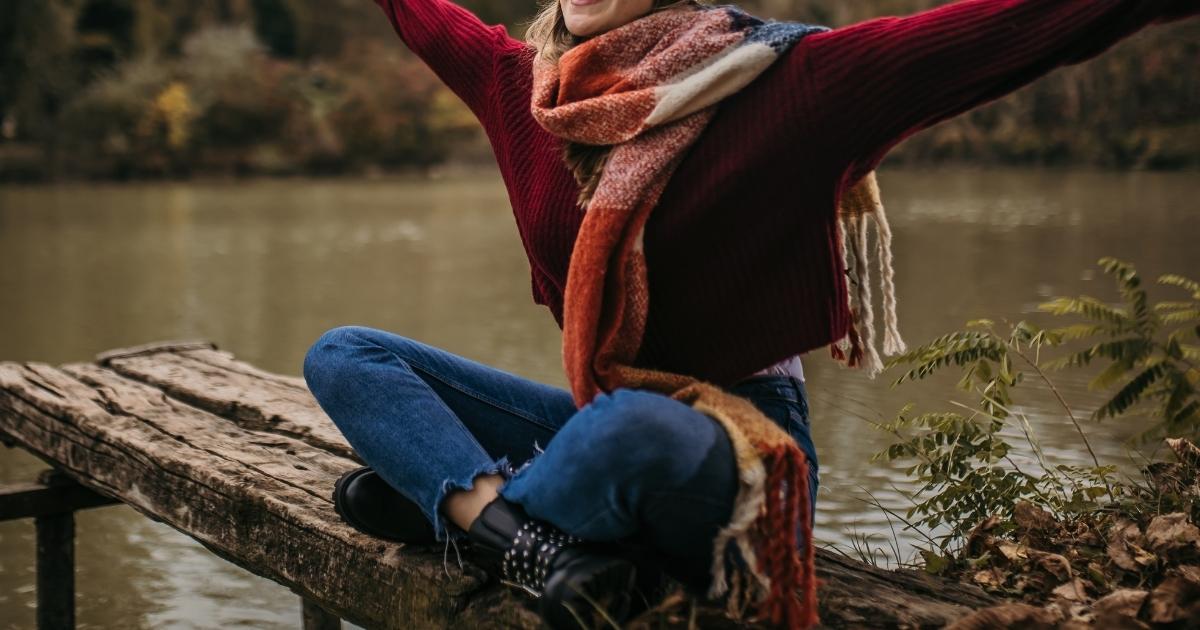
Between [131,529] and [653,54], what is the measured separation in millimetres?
2411

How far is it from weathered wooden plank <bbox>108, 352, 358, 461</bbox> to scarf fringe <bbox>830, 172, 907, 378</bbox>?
→ 996 millimetres

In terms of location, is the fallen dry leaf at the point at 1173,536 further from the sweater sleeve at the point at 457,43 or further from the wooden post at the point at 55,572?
the wooden post at the point at 55,572

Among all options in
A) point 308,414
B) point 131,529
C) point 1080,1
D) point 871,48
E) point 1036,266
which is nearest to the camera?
point 1080,1

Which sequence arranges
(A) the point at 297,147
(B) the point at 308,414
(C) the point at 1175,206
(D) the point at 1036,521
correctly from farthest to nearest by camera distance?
(A) the point at 297,147 < (C) the point at 1175,206 < (B) the point at 308,414 < (D) the point at 1036,521

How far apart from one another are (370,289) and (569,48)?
590 cm

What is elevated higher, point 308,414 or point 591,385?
point 591,385

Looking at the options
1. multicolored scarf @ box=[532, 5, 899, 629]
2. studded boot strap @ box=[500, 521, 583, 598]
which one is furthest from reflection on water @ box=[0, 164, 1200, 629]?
studded boot strap @ box=[500, 521, 583, 598]

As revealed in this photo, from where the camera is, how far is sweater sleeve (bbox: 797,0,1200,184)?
1227 millimetres

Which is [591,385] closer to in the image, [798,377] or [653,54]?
[798,377]

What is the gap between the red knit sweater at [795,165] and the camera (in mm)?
1259

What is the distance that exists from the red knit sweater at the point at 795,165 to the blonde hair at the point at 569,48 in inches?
1.7

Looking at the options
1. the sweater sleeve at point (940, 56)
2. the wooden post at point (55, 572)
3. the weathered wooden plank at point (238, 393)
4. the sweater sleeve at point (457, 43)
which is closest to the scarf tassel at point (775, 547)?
the sweater sleeve at point (940, 56)

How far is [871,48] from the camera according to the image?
4.33 feet

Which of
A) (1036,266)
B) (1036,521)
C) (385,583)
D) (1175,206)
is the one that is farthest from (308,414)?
(1175,206)
